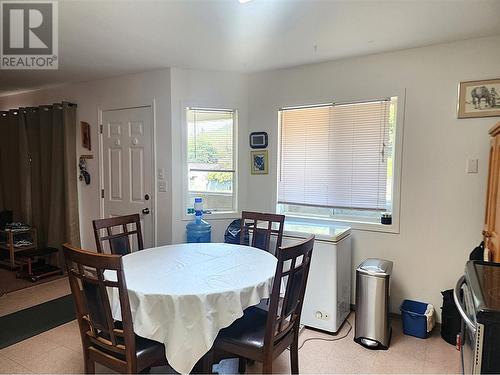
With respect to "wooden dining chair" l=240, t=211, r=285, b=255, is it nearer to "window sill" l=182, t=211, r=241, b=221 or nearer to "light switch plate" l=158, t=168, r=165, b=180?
"window sill" l=182, t=211, r=241, b=221

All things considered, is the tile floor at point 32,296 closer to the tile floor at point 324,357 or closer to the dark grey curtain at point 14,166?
the tile floor at point 324,357

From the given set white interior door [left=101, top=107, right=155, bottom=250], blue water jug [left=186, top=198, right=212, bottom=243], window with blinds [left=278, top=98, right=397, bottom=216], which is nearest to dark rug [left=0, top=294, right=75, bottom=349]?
white interior door [left=101, top=107, right=155, bottom=250]

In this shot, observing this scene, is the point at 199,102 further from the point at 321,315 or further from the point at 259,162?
the point at 321,315

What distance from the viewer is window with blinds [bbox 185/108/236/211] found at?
3.63 metres

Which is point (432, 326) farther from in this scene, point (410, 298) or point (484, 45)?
point (484, 45)

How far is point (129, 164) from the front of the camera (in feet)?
12.7

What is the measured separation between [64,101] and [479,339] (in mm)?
4890

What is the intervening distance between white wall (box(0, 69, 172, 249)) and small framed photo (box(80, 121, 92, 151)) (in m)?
0.06

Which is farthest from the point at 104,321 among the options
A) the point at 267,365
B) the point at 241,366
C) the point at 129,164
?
the point at 129,164

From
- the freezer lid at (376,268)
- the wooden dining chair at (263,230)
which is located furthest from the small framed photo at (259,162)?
the freezer lid at (376,268)

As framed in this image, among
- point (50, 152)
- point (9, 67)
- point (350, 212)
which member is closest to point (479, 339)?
point (350, 212)

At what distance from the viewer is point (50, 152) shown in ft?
14.3

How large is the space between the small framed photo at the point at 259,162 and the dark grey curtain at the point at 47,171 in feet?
7.85

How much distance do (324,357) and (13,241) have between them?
4.11m
